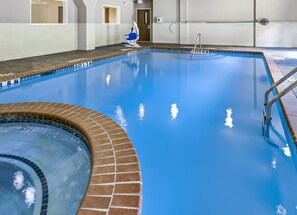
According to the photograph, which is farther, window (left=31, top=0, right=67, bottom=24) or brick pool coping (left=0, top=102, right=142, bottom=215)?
window (left=31, top=0, right=67, bottom=24)

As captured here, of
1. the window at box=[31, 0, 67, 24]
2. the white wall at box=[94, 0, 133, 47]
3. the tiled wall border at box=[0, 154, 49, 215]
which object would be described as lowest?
the tiled wall border at box=[0, 154, 49, 215]

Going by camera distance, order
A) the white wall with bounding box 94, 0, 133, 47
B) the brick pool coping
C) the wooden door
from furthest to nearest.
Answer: the wooden door → the white wall with bounding box 94, 0, 133, 47 → the brick pool coping

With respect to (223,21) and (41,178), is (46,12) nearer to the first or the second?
(223,21)

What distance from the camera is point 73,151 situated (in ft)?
8.77

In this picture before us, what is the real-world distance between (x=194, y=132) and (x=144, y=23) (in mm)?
12021

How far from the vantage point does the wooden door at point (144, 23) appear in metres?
14.0

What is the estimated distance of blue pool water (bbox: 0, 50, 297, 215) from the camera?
1966 millimetres

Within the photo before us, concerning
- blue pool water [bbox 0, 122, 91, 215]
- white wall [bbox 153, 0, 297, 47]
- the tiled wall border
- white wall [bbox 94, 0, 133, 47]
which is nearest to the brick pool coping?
blue pool water [bbox 0, 122, 91, 215]

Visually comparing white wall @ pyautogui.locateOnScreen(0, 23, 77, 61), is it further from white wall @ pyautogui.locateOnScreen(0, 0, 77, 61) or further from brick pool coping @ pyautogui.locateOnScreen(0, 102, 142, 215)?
brick pool coping @ pyautogui.locateOnScreen(0, 102, 142, 215)

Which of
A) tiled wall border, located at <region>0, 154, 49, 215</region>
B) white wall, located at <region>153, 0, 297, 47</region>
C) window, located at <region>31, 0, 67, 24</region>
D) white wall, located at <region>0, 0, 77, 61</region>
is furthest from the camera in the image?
window, located at <region>31, 0, 67, 24</region>

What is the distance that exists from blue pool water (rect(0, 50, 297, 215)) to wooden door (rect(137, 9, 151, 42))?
8.06 metres

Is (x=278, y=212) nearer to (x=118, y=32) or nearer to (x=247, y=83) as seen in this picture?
(x=247, y=83)

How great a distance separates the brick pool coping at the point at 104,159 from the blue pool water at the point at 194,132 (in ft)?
0.72

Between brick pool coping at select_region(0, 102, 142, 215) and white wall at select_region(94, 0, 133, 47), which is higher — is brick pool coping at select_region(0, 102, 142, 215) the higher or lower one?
the lower one
